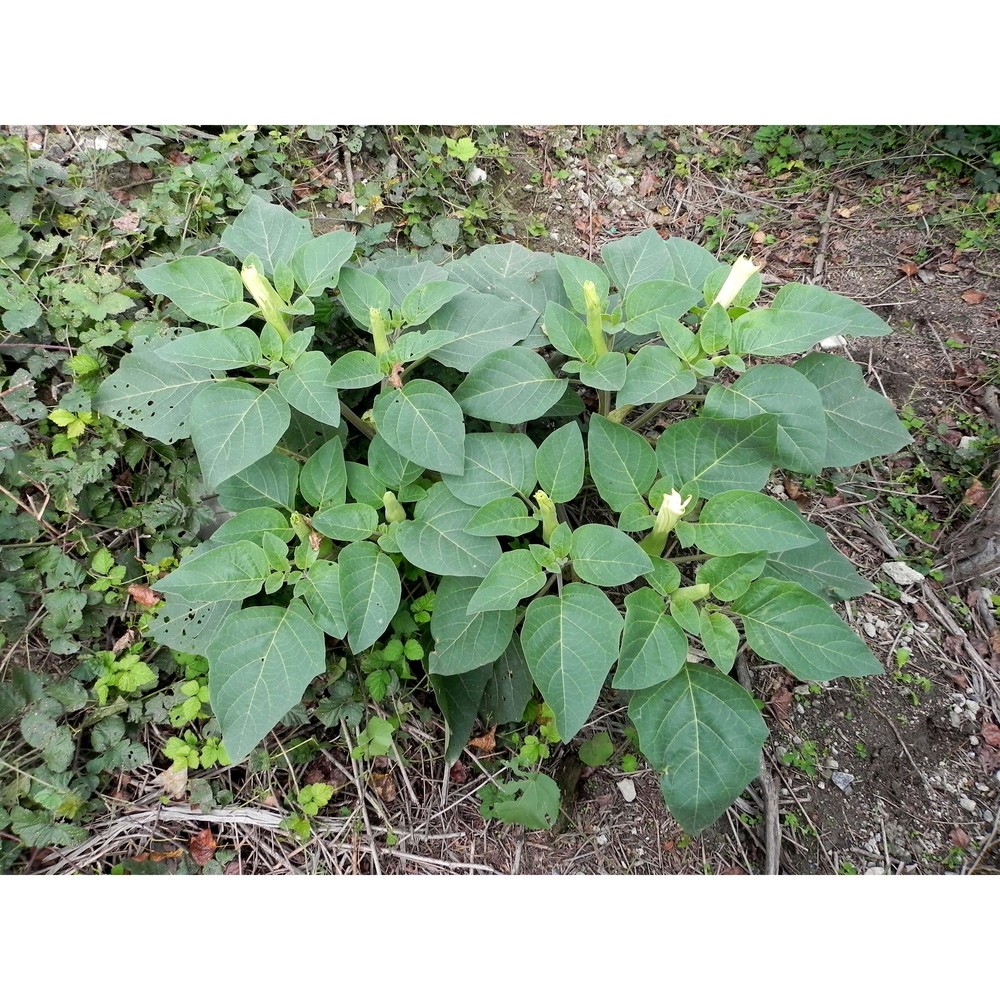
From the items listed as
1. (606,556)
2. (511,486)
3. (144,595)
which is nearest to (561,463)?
(511,486)

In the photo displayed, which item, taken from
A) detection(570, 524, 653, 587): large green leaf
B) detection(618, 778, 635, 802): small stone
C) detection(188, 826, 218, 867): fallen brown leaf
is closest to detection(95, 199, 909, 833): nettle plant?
detection(570, 524, 653, 587): large green leaf

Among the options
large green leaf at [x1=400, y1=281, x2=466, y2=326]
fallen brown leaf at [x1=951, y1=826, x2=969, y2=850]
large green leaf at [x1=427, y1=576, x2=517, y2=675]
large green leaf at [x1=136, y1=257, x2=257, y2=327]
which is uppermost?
large green leaf at [x1=400, y1=281, x2=466, y2=326]

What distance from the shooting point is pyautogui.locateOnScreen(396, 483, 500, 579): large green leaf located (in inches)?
65.8

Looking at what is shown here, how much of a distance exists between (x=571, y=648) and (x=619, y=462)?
0.49 meters

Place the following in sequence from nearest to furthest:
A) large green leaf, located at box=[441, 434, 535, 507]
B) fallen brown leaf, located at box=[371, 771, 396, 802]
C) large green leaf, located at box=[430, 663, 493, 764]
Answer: large green leaf, located at box=[441, 434, 535, 507]
large green leaf, located at box=[430, 663, 493, 764]
fallen brown leaf, located at box=[371, 771, 396, 802]

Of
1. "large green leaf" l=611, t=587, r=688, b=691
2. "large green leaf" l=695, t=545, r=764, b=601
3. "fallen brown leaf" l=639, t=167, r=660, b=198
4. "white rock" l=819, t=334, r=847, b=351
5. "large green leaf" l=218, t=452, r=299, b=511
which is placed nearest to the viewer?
"large green leaf" l=611, t=587, r=688, b=691

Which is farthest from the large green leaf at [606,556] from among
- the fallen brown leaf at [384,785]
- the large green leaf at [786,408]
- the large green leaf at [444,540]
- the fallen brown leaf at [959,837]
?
the fallen brown leaf at [959,837]

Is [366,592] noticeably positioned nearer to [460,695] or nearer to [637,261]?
[460,695]

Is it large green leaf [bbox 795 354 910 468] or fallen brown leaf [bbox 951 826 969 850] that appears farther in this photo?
fallen brown leaf [bbox 951 826 969 850]

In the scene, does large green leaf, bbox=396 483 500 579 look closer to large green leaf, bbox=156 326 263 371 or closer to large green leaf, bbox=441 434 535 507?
large green leaf, bbox=441 434 535 507

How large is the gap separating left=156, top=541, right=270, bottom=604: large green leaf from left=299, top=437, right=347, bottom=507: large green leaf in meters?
0.21

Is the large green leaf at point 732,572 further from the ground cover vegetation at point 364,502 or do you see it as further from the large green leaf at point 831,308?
the large green leaf at point 831,308

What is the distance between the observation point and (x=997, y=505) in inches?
93.9

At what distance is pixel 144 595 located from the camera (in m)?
2.07
